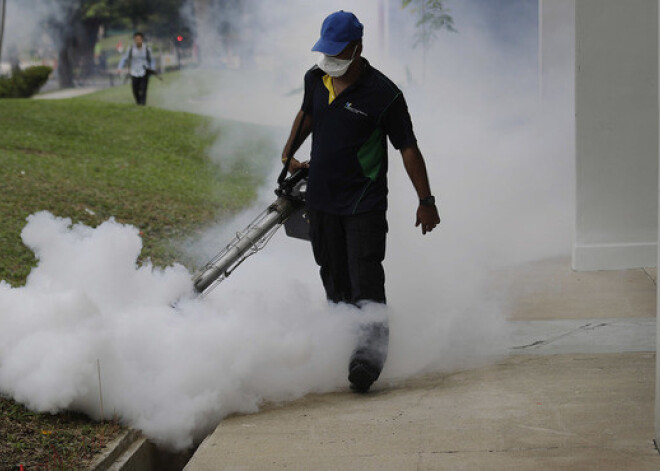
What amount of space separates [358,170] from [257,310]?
850 millimetres

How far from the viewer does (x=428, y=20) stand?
1082 cm

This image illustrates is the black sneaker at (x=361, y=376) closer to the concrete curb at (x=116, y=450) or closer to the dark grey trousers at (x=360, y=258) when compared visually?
the dark grey trousers at (x=360, y=258)

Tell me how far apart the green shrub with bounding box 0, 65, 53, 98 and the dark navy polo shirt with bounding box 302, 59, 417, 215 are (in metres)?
16.9

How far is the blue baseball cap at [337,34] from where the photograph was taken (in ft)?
15.6

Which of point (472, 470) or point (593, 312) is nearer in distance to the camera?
point (472, 470)

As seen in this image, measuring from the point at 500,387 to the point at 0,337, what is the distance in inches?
88.9

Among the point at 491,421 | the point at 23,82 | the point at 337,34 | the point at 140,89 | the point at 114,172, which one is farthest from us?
the point at 23,82

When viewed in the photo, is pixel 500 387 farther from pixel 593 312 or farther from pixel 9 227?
pixel 9 227

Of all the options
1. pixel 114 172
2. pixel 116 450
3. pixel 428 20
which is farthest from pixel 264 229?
pixel 114 172

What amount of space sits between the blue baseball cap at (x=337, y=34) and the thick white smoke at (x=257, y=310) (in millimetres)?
1254

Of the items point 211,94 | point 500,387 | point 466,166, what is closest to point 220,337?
point 500,387

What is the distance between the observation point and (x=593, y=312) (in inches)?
253

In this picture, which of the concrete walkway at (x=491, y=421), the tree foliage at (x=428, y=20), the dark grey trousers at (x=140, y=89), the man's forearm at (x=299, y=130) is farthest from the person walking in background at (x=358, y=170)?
the dark grey trousers at (x=140, y=89)

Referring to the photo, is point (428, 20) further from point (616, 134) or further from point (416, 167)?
point (416, 167)
